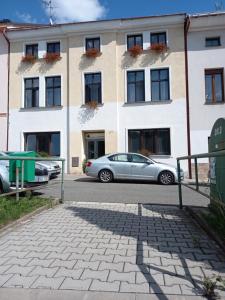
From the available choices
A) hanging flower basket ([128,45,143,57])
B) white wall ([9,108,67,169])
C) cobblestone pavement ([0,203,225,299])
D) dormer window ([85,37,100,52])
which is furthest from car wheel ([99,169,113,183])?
cobblestone pavement ([0,203,225,299])

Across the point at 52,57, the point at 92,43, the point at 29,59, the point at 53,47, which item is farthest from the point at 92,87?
the point at 29,59

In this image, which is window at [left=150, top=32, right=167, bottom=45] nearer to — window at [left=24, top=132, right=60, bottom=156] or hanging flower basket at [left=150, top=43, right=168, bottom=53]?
hanging flower basket at [left=150, top=43, right=168, bottom=53]

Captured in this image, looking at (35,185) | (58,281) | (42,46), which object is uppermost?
(42,46)

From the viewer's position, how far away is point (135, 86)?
2339cm

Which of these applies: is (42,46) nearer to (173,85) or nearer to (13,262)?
(173,85)

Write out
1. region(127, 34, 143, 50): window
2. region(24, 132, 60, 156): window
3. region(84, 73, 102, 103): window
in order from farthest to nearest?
1. region(24, 132, 60, 156): window
2. region(84, 73, 102, 103): window
3. region(127, 34, 143, 50): window

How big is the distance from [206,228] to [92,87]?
18.4m

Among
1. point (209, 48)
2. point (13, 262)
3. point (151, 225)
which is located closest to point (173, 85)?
point (209, 48)

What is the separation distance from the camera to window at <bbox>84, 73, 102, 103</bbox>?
77.7 ft

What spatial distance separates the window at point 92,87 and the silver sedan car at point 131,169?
6.42 metres

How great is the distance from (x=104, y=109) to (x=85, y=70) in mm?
2769

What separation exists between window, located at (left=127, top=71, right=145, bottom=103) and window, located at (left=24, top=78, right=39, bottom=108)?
6.01 meters

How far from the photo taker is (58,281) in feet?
13.1

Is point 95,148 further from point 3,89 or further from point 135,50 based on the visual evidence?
point 3,89
